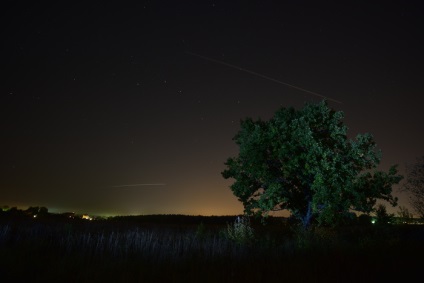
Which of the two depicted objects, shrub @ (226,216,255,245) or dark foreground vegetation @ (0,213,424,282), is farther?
shrub @ (226,216,255,245)

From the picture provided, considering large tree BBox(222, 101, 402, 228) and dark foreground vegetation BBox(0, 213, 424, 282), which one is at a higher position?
large tree BBox(222, 101, 402, 228)

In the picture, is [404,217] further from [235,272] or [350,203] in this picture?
[235,272]

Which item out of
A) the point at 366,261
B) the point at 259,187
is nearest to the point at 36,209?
the point at 259,187

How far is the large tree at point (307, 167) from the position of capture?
19.5m

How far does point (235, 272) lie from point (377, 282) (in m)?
3.70

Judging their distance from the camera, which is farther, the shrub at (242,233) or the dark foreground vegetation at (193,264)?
the shrub at (242,233)

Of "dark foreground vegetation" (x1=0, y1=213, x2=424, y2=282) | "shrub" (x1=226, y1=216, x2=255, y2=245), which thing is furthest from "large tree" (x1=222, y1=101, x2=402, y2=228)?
"dark foreground vegetation" (x1=0, y1=213, x2=424, y2=282)

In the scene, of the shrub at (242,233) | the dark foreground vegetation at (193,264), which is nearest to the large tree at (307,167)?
the shrub at (242,233)

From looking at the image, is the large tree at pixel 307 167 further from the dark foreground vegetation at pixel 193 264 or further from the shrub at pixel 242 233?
the dark foreground vegetation at pixel 193 264

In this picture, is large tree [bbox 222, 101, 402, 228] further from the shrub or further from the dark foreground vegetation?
the dark foreground vegetation

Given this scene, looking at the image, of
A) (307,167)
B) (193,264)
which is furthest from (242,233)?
(193,264)

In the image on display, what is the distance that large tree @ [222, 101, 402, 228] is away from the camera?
1947cm

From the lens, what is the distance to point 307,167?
19.1 metres

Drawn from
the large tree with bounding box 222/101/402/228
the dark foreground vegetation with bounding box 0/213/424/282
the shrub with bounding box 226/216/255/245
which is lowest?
the dark foreground vegetation with bounding box 0/213/424/282
